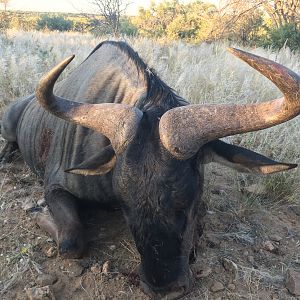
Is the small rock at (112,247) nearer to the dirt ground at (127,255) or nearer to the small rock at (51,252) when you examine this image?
the dirt ground at (127,255)

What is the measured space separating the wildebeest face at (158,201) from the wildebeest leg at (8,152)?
8.76 feet

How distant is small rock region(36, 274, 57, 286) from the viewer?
110 inches

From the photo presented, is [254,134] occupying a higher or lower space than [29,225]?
higher

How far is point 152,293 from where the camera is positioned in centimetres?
251

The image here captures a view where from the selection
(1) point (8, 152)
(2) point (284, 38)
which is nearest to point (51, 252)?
(1) point (8, 152)

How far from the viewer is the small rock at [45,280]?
9.13 feet

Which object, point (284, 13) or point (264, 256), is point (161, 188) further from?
point (284, 13)

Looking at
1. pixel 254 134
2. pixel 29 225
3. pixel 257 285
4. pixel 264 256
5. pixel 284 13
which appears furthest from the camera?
pixel 284 13

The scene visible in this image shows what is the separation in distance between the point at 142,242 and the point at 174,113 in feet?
2.37

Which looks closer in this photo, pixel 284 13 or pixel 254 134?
pixel 254 134

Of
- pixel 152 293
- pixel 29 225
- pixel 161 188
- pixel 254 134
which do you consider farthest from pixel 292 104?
pixel 254 134

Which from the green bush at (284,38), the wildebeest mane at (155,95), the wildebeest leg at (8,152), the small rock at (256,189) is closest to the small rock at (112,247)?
the wildebeest mane at (155,95)

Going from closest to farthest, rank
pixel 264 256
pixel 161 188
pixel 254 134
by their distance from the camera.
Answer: pixel 161 188 → pixel 264 256 → pixel 254 134

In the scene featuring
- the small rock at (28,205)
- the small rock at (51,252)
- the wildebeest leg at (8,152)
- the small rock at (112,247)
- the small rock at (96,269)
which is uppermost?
the small rock at (96,269)
